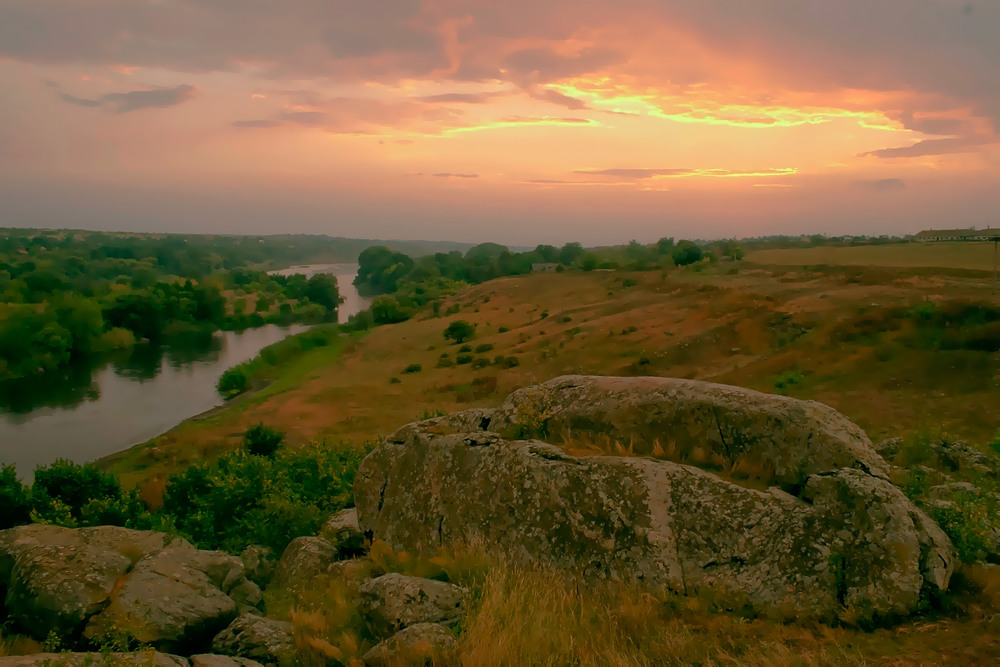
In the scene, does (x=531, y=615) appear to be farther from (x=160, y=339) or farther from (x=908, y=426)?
(x=160, y=339)

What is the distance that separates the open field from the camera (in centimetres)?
5625

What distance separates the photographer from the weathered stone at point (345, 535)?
11.2 meters

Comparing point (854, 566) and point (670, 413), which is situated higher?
point (670, 413)

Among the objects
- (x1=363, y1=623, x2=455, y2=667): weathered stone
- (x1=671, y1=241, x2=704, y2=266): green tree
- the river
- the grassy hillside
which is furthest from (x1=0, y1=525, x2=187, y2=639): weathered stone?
(x1=671, y1=241, x2=704, y2=266): green tree

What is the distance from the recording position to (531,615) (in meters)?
6.58

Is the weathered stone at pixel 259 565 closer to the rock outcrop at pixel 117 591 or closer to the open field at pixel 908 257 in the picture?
the rock outcrop at pixel 117 591

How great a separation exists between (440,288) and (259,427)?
9796 cm

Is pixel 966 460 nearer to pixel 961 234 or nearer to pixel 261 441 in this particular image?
pixel 261 441

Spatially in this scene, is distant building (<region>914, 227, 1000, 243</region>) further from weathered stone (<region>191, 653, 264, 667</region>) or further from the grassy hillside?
weathered stone (<region>191, 653, 264, 667</region>)

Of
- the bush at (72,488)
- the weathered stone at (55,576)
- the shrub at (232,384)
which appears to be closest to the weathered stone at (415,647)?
the weathered stone at (55,576)

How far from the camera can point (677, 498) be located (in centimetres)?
768

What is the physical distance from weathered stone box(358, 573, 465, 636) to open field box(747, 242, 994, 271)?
57.9 metres

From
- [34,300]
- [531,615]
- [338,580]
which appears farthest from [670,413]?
[34,300]

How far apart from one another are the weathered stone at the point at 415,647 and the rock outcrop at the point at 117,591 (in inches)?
122
